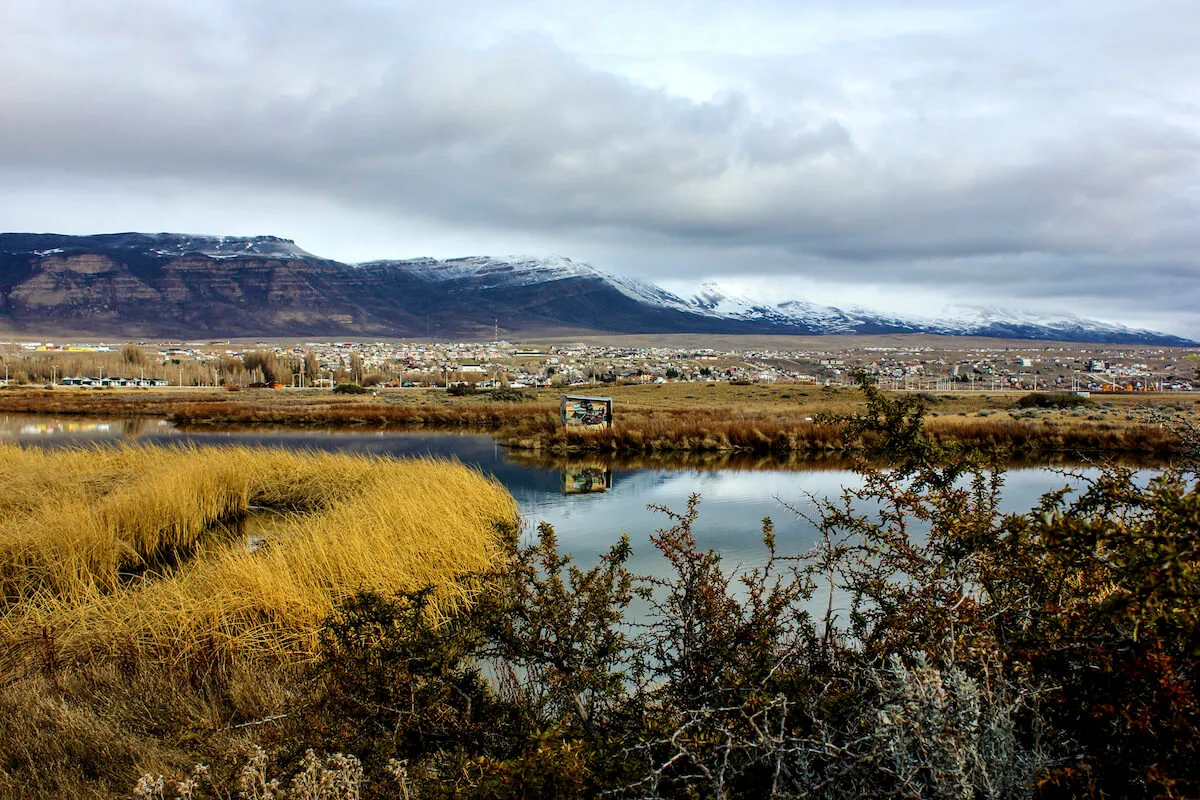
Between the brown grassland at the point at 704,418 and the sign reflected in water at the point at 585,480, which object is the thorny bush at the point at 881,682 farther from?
the sign reflected in water at the point at 585,480

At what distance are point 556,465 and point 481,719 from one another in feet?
67.7

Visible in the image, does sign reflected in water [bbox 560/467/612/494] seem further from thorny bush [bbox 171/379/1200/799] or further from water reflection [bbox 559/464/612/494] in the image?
thorny bush [bbox 171/379/1200/799]

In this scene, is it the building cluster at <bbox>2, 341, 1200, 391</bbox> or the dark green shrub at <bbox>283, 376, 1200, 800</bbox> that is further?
the building cluster at <bbox>2, 341, 1200, 391</bbox>

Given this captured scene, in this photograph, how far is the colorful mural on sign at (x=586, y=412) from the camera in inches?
1219

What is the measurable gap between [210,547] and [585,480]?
11640 mm

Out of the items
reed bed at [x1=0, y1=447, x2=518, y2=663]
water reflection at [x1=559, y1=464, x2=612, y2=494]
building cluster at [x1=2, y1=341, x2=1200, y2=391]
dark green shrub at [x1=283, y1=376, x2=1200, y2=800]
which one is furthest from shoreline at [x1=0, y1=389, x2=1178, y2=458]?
building cluster at [x1=2, y1=341, x2=1200, y2=391]

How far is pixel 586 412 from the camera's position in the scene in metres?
31.7

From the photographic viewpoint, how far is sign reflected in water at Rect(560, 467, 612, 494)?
19.2m

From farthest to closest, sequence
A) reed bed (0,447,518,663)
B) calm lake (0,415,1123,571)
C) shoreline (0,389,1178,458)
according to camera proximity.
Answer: shoreline (0,389,1178,458) < calm lake (0,415,1123,571) < reed bed (0,447,518,663)

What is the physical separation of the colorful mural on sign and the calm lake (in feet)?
10.7

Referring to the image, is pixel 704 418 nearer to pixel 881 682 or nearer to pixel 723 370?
pixel 881 682

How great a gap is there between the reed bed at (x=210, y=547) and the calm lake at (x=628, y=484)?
2.00 meters

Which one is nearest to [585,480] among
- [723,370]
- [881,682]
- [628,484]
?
[628,484]

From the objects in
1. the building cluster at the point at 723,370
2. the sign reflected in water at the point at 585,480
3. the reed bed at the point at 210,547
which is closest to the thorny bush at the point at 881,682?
the reed bed at the point at 210,547
